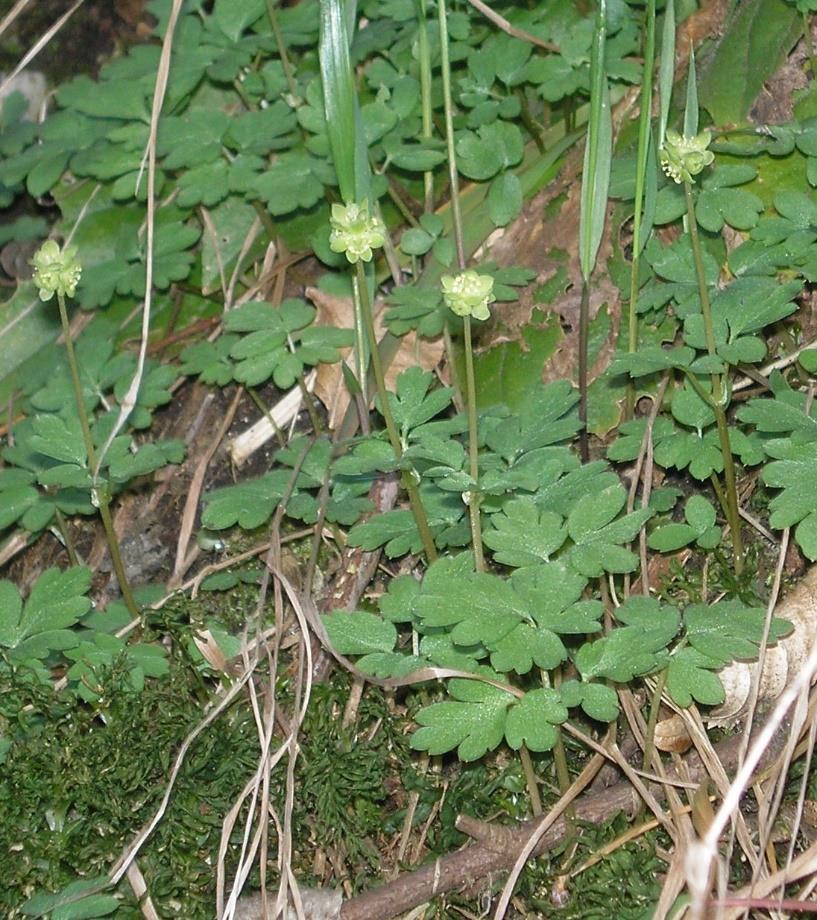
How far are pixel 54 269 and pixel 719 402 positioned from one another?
1318 mm

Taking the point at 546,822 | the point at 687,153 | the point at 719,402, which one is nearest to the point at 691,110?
the point at 687,153

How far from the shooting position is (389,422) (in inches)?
81.3

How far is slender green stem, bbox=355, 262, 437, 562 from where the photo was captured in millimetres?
2035

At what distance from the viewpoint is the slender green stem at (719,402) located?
83.5 inches

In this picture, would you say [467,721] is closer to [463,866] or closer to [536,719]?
[536,719]

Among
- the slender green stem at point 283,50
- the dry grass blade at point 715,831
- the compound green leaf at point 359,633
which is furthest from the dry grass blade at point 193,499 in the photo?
the dry grass blade at point 715,831

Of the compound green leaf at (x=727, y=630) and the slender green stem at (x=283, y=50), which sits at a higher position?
the slender green stem at (x=283, y=50)

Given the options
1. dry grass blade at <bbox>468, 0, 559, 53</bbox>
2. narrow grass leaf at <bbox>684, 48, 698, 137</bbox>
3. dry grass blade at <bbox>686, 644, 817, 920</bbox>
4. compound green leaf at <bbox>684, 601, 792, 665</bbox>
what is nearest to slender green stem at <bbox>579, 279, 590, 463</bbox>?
narrow grass leaf at <bbox>684, 48, 698, 137</bbox>

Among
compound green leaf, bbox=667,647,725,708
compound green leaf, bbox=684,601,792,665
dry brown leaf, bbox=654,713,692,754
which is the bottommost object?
dry brown leaf, bbox=654,713,692,754

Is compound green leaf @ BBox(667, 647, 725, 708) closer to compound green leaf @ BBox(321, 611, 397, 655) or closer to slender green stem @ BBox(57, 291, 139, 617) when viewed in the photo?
compound green leaf @ BBox(321, 611, 397, 655)

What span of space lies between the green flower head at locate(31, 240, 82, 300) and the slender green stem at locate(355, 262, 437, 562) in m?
0.56

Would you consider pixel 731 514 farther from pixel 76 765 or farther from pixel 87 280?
pixel 87 280

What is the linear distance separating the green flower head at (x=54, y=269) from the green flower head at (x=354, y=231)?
55 cm

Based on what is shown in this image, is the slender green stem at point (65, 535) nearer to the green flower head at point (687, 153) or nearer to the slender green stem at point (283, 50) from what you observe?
the slender green stem at point (283, 50)
